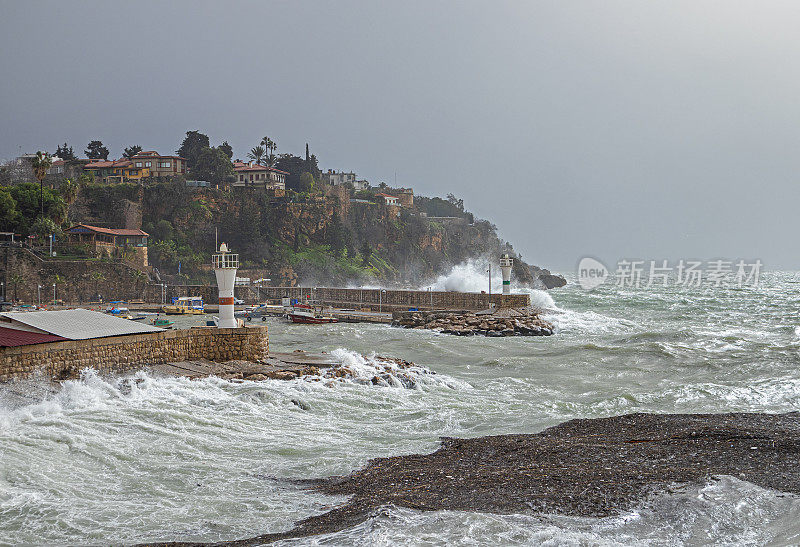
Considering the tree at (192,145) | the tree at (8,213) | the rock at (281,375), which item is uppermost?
the tree at (192,145)

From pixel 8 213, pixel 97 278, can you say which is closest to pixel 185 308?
pixel 97 278

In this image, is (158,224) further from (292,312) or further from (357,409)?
(357,409)

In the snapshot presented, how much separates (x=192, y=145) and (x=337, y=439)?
8258 centimetres

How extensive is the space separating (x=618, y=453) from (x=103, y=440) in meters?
7.57

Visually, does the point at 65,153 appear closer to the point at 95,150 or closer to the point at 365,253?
the point at 95,150

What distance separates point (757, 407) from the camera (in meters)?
→ 13.7

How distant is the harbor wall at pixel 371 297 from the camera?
40684 mm

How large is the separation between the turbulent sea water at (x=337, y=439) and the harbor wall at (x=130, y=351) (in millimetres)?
630

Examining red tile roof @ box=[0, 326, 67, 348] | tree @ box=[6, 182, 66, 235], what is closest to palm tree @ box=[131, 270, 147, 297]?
tree @ box=[6, 182, 66, 235]

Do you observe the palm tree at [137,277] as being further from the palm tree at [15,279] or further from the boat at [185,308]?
the boat at [185,308]

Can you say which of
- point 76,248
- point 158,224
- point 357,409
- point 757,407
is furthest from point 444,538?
point 158,224

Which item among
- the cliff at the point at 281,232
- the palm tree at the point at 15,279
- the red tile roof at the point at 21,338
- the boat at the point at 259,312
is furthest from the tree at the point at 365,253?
the red tile roof at the point at 21,338

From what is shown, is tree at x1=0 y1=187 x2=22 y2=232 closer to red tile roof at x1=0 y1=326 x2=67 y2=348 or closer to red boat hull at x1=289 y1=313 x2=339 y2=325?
red boat hull at x1=289 y1=313 x2=339 y2=325

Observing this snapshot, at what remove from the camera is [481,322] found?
33.8 metres
